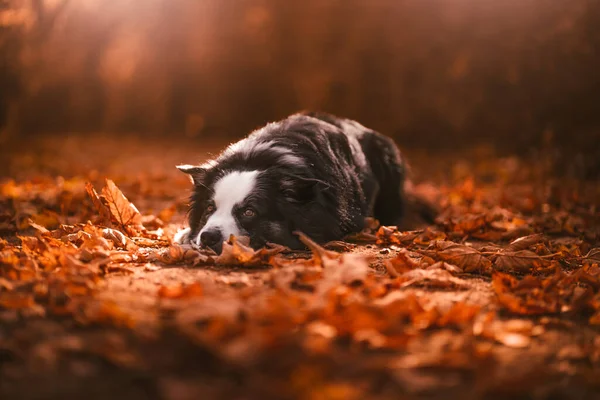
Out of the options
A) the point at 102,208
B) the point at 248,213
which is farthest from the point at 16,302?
the point at 102,208

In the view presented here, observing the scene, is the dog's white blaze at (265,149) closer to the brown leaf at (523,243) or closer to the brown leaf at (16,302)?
the brown leaf at (523,243)

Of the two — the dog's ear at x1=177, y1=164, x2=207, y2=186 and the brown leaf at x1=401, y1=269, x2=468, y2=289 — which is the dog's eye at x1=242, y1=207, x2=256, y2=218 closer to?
the dog's ear at x1=177, y1=164, x2=207, y2=186

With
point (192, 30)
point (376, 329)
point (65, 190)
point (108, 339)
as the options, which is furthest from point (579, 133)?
point (192, 30)

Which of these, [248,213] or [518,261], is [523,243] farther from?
[248,213]

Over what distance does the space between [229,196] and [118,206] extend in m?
0.74

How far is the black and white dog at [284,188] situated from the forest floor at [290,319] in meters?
0.20

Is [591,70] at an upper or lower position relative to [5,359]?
upper

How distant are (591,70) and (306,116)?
4935 millimetres

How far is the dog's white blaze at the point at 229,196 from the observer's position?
11.2 ft

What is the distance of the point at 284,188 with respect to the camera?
3.65 m

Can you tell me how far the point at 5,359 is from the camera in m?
Result: 1.86

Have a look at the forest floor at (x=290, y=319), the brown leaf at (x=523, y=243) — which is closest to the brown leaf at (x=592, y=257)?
the forest floor at (x=290, y=319)

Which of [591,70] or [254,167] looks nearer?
[254,167]

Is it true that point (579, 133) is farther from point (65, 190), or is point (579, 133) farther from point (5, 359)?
point (5, 359)
